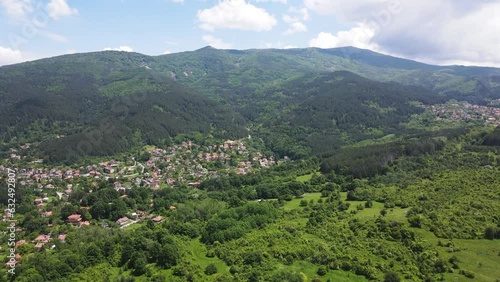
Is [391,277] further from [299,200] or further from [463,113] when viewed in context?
[463,113]

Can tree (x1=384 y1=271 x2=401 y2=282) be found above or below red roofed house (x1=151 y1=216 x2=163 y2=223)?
above

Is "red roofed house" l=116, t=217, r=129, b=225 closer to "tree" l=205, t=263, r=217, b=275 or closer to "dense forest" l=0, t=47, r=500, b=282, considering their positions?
"dense forest" l=0, t=47, r=500, b=282

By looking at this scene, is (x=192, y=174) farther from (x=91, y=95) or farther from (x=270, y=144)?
(x=91, y=95)

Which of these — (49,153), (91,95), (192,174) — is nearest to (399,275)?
(192,174)

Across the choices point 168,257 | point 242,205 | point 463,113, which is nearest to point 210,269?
point 168,257

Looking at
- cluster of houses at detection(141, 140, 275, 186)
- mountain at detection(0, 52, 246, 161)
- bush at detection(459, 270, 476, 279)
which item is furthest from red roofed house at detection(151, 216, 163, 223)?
mountain at detection(0, 52, 246, 161)

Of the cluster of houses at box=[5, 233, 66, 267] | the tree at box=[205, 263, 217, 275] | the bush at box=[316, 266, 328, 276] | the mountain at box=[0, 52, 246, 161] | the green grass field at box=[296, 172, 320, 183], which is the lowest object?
the cluster of houses at box=[5, 233, 66, 267]

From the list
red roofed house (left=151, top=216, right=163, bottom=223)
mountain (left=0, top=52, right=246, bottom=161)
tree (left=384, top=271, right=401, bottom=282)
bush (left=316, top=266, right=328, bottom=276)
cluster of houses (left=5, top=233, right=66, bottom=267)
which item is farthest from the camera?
mountain (left=0, top=52, right=246, bottom=161)

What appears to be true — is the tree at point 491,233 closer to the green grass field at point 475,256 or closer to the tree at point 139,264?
the green grass field at point 475,256
